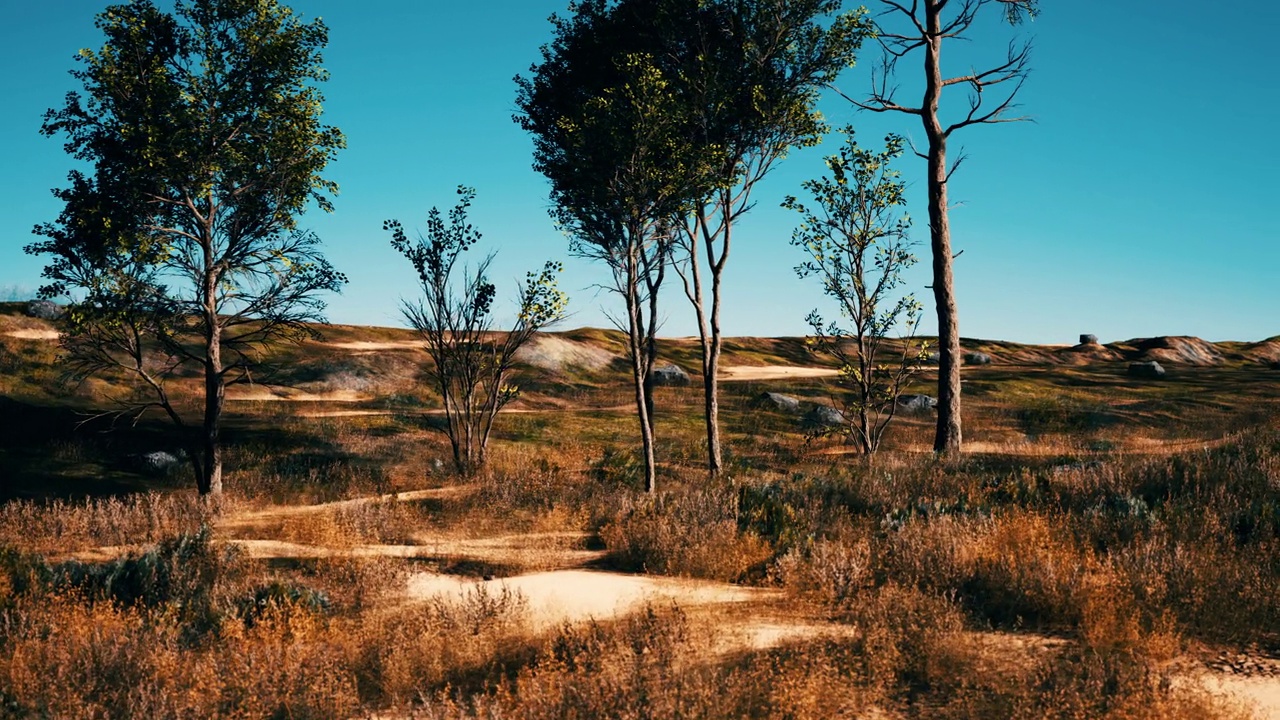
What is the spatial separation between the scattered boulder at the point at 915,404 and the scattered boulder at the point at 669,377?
561 inches

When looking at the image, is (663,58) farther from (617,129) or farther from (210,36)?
(210,36)

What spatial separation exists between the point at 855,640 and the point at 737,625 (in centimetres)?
139

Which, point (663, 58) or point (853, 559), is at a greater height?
point (663, 58)

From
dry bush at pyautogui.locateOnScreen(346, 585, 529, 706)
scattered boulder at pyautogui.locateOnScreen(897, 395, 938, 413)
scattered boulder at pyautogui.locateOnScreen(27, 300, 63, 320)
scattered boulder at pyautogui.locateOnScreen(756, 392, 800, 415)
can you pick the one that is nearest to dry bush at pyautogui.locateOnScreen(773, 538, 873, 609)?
dry bush at pyautogui.locateOnScreen(346, 585, 529, 706)

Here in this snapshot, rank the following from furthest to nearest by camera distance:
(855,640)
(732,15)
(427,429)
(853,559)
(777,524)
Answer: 1. (427,429)
2. (732,15)
3. (777,524)
4. (853,559)
5. (855,640)

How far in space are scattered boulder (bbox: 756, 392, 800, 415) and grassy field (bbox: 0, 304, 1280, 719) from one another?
1827 centimetres

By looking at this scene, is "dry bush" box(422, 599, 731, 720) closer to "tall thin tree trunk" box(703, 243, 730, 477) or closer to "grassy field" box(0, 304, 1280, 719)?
"grassy field" box(0, 304, 1280, 719)

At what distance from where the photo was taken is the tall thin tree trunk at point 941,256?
20.7m

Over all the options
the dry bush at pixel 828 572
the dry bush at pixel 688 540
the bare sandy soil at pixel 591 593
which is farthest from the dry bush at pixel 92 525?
the dry bush at pixel 828 572

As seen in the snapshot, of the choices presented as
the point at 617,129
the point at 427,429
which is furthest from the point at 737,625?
the point at 427,429

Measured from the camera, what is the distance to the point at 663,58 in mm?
23875

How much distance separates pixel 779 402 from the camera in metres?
40.1

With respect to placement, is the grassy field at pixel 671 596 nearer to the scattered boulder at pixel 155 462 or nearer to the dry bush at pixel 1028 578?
the dry bush at pixel 1028 578

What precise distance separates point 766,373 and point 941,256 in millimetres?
39561
